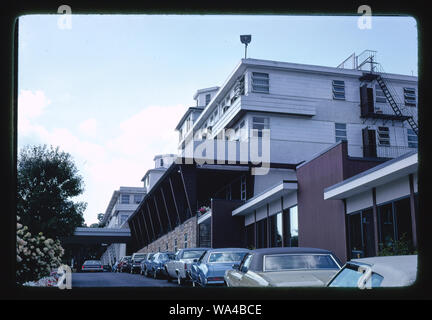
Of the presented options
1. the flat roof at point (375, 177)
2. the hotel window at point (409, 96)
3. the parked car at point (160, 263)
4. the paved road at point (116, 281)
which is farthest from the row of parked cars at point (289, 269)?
the hotel window at point (409, 96)

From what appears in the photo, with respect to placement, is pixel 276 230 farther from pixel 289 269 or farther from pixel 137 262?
pixel 289 269

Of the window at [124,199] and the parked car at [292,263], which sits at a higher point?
the window at [124,199]

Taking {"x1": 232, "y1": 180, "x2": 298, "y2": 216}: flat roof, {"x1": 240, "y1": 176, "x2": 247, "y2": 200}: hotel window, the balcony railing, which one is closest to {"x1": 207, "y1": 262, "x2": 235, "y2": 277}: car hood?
{"x1": 232, "y1": 180, "x2": 298, "y2": 216}: flat roof

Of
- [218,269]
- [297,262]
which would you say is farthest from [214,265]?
[297,262]

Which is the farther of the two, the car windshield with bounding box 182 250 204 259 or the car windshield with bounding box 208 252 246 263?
the car windshield with bounding box 182 250 204 259

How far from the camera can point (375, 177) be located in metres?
Answer: 15.6

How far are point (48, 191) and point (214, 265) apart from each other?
789 cm

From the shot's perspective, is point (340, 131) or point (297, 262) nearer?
point (297, 262)

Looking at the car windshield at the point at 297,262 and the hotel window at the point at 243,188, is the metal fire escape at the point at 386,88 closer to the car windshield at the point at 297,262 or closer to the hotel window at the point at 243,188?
the hotel window at the point at 243,188

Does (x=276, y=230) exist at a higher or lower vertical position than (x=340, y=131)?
lower

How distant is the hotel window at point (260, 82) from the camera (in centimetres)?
3362

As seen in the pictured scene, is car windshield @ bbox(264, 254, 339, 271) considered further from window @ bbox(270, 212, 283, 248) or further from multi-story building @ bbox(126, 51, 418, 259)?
multi-story building @ bbox(126, 51, 418, 259)

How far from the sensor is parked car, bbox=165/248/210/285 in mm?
20781
